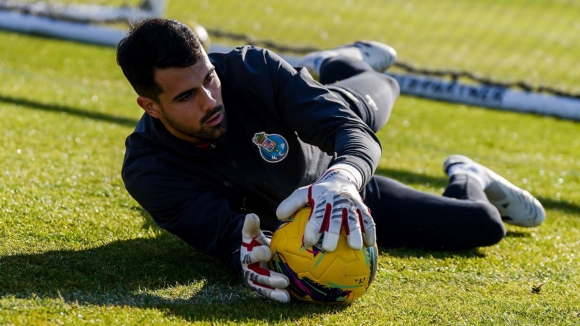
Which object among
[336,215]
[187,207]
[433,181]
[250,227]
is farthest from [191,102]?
[433,181]

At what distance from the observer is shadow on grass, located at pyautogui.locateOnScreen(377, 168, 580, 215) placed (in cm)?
498

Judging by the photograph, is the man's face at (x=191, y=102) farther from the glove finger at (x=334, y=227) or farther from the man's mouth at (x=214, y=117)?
the glove finger at (x=334, y=227)

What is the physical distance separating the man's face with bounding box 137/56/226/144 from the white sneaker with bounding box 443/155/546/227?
1.80 metres

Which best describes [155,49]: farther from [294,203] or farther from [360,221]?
[360,221]

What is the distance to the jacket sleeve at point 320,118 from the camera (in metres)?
3.16

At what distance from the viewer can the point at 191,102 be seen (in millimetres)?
3236

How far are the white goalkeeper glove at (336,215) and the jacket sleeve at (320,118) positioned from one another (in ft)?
0.72

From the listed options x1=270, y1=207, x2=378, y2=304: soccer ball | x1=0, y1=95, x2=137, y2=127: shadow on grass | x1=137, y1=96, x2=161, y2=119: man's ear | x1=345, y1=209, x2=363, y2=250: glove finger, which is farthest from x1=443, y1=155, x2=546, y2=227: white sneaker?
x1=0, y1=95, x2=137, y2=127: shadow on grass

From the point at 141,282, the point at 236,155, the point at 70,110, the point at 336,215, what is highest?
the point at 336,215

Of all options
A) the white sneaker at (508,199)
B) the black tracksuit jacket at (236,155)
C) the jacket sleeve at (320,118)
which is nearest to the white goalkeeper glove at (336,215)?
the jacket sleeve at (320,118)

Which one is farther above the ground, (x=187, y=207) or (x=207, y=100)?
(x=207, y=100)

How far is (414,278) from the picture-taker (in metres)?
3.48

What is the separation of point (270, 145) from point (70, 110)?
3.63 metres

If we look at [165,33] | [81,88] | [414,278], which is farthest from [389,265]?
[81,88]
